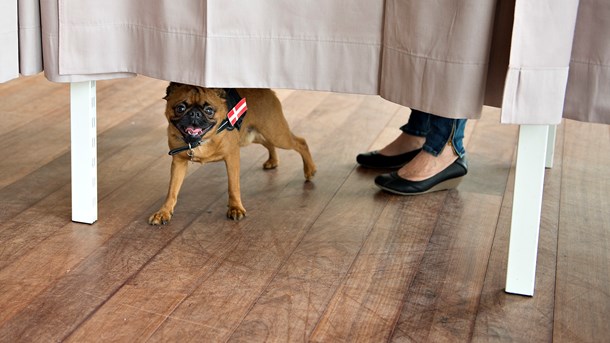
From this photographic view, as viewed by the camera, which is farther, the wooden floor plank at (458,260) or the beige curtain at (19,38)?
the beige curtain at (19,38)

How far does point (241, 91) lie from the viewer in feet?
6.86

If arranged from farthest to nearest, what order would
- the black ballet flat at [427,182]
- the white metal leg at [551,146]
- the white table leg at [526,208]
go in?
the white metal leg at [551,146] → the black ballet flat at [427,182] → the white table leg at [526,208]

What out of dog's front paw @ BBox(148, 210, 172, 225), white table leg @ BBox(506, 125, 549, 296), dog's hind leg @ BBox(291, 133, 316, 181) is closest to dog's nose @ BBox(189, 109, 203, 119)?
dog's front paw @ BBox(148, 210, 172, 225)

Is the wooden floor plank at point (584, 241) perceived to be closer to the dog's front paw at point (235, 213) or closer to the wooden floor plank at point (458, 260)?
the wooden floor plank at point (458, 260)

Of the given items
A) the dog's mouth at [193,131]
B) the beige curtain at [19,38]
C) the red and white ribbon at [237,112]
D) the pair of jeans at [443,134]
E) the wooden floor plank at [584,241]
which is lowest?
the wooden floor plank at [584,241]

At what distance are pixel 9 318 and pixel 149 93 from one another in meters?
1.62

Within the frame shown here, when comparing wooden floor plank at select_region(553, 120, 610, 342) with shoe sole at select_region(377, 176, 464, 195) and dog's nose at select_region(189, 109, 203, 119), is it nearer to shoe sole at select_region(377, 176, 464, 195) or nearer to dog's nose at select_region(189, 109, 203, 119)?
shoe sole at select_region(377, 176, 464, 195)

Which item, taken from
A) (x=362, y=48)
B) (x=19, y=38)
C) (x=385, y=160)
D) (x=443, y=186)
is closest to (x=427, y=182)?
(x=443, y=186)

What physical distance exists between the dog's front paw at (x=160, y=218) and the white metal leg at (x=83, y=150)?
0.43ft

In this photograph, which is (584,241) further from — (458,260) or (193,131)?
(193,131)

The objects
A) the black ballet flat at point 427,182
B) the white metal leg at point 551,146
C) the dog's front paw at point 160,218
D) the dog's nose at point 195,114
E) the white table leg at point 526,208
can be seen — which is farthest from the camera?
the white metal leg at point 551,146

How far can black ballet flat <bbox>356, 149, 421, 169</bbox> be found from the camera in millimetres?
2501

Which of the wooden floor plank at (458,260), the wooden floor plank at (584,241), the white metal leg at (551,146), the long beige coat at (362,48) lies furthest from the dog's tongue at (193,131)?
the white metal leg at (551,146)

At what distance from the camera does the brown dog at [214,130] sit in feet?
6.39
